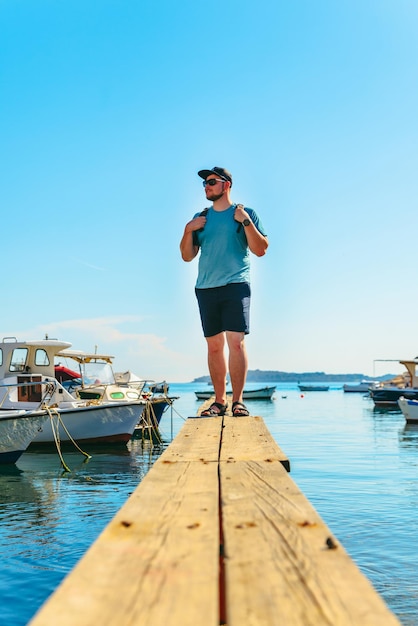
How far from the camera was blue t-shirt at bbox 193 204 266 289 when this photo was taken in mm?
5852

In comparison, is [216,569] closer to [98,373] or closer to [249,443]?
[249,443]

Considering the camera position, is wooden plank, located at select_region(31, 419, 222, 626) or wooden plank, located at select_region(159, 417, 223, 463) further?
wooden plank, located at select_region(159, 417, 223, 463)

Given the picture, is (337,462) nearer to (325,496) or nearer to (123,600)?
(325,496)

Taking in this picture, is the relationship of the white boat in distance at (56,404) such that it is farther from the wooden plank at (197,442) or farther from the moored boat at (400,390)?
the moored boat at (400,390)

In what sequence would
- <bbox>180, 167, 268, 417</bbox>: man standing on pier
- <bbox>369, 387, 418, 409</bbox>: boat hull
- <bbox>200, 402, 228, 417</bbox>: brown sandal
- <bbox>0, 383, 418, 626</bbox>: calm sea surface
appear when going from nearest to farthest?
1. <bbox>180, 167, 268, 417</bbox>: man standing on pier
2. <bbox>200, 402, 228, 417</bbox>: brown sandal
3. <bbox>0, 383, 418, 626</bbox>: calm sea surface
4. <bbox>369, 387, 418, 409</bbox>: boat hull

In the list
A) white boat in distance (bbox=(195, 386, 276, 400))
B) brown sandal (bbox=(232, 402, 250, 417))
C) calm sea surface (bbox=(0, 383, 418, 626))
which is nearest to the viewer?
brown sandal (bbox=(232, 402, 250, 417))

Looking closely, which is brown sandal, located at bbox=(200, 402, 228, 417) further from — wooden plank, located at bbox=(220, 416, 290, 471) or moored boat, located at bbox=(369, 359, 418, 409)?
moored boat, located at bbox=(369, 359, 418, 409)

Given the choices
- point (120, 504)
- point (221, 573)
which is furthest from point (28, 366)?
point (221, 573)

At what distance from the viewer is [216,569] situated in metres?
1.58

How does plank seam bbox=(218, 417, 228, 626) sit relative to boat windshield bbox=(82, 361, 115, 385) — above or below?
below

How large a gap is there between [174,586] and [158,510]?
27.3 inches

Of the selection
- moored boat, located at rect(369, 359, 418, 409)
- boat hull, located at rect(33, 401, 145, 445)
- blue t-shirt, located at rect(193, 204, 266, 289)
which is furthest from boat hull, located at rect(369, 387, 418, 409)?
blue t-shirt, located at rect(193, 204, 266, 289)

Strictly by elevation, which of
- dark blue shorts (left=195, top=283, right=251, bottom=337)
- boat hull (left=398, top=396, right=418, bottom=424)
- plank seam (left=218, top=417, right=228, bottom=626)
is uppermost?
dark blue shorts (left=195, top=283, right=251, bottom=337)

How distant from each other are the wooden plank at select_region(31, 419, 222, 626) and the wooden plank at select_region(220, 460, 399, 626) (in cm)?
6
